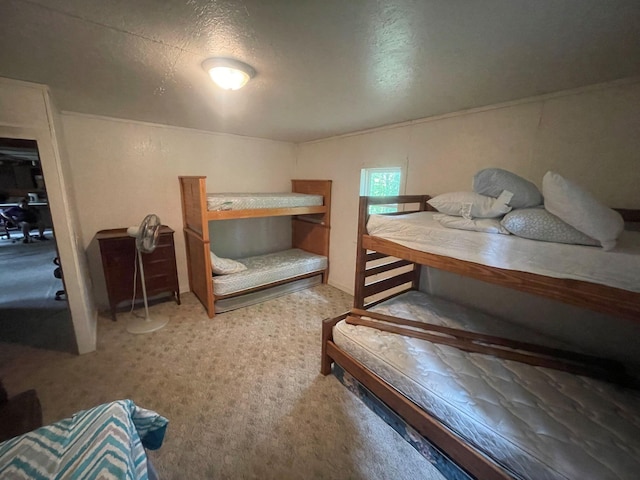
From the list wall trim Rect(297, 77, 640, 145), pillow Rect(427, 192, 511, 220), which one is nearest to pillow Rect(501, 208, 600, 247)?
pillow Rect(427, 192, 511, 220)

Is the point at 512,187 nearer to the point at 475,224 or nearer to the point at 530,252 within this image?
the point at 475,224

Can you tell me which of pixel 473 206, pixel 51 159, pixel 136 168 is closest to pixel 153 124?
pixel 136 168

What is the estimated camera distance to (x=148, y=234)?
97.0 inches

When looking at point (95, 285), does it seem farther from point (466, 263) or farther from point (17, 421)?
point (466, 263)

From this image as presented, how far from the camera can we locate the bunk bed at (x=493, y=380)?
0.99m

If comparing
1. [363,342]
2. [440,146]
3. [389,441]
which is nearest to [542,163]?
[440,146]

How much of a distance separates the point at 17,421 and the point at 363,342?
233cm

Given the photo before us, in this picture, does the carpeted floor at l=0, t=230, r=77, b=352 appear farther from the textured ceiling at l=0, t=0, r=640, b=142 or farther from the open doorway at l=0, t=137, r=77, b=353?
the textured ceiling at l=0, t=0, r=640, b=142

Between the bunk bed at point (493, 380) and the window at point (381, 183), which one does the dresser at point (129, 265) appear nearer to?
the bunk bed at point (493, 380)

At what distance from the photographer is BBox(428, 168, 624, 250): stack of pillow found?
1.05 meters

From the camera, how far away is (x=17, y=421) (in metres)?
1.56

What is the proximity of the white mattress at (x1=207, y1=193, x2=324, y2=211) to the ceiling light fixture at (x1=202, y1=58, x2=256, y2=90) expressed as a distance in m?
1.41

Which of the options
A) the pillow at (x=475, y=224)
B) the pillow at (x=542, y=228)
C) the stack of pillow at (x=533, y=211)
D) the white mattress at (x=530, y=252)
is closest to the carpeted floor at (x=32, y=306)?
the white mattress at (x=530, y=252)

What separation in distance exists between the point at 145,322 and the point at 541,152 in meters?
4.06
